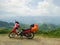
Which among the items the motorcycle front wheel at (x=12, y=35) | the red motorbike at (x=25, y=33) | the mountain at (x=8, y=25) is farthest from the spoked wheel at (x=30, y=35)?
the motorcycle front wheel at (x=12, y=35)

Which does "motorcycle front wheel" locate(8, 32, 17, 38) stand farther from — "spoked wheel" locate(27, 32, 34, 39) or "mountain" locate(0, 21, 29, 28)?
"spoked wheel" locate(27, 32, 34, 39)

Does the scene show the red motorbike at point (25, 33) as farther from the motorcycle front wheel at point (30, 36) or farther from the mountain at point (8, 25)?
the mountain at point (8, 25)

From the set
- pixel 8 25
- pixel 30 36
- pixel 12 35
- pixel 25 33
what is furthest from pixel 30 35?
pixel 8 25

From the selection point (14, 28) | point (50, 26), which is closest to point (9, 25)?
point (14, 28)

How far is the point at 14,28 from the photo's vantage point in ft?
28.3

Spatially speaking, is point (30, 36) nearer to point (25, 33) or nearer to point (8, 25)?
point (25, 33)

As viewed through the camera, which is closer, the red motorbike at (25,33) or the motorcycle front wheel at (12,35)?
the red motorbike at (25,33)

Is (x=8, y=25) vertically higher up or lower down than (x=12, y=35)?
higher up

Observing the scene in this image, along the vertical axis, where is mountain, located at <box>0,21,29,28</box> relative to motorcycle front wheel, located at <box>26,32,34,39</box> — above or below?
above

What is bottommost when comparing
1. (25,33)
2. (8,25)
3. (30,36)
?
(30,36)

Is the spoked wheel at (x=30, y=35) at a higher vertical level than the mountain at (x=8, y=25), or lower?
lower

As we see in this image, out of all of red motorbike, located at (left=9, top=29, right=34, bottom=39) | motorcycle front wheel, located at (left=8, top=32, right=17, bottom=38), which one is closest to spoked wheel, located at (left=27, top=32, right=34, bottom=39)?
red motorbike, located at (left=9, top=29, right=34, bottom=39)

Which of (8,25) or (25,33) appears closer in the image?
(25,33)

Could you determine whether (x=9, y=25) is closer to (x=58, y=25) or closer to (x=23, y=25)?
(x=23, y=25)
